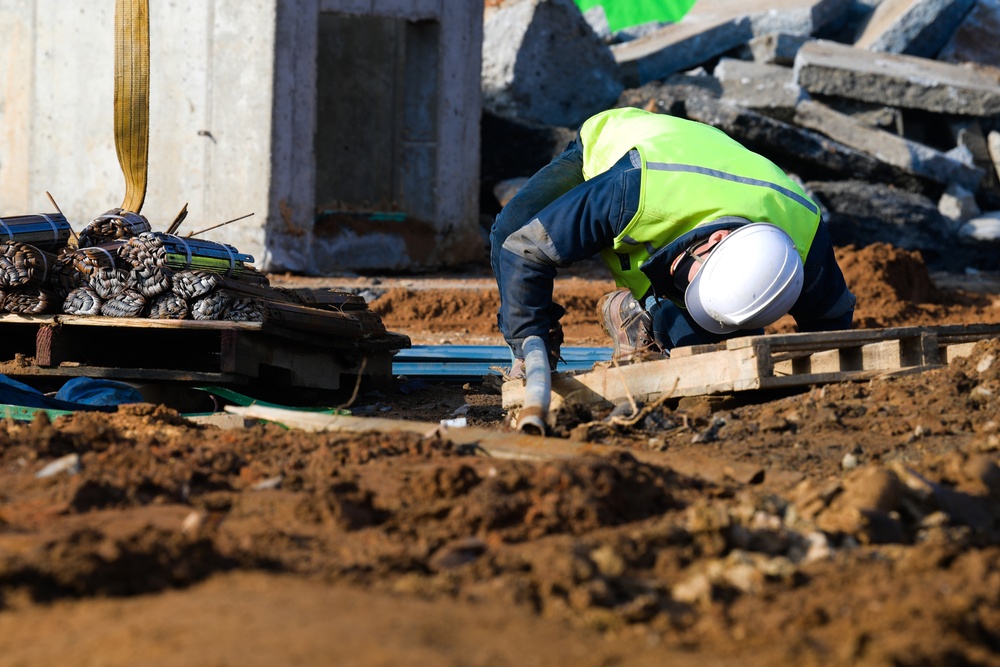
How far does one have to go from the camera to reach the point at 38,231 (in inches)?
209

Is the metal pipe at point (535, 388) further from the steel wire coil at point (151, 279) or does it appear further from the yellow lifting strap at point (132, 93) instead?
the yellow lifting strap at point (132, 93)

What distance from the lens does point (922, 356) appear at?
448cm

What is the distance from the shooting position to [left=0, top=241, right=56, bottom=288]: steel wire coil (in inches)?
198

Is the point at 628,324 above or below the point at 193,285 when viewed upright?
below

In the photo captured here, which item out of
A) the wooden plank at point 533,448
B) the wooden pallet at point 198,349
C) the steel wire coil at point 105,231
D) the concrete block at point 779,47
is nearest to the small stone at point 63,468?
the wooden plank at point 533,448

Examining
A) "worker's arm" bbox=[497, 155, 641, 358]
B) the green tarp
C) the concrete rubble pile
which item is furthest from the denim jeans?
the green tarp

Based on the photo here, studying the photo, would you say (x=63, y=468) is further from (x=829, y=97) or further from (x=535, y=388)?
(x=829, y=97)

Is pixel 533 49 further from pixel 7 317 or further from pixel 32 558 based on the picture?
pixel 32 558

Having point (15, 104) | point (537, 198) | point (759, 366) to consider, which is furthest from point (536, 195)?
point (15, 104)

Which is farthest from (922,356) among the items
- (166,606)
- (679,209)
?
(166,606)

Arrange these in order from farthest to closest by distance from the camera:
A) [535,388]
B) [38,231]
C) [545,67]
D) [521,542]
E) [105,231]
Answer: [545,67] < [105,231] < [38,231] < [535,388] < [521,542]

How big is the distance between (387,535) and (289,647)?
0.83m

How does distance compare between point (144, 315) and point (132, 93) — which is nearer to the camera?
point (144, 315)

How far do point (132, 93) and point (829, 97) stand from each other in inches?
367
